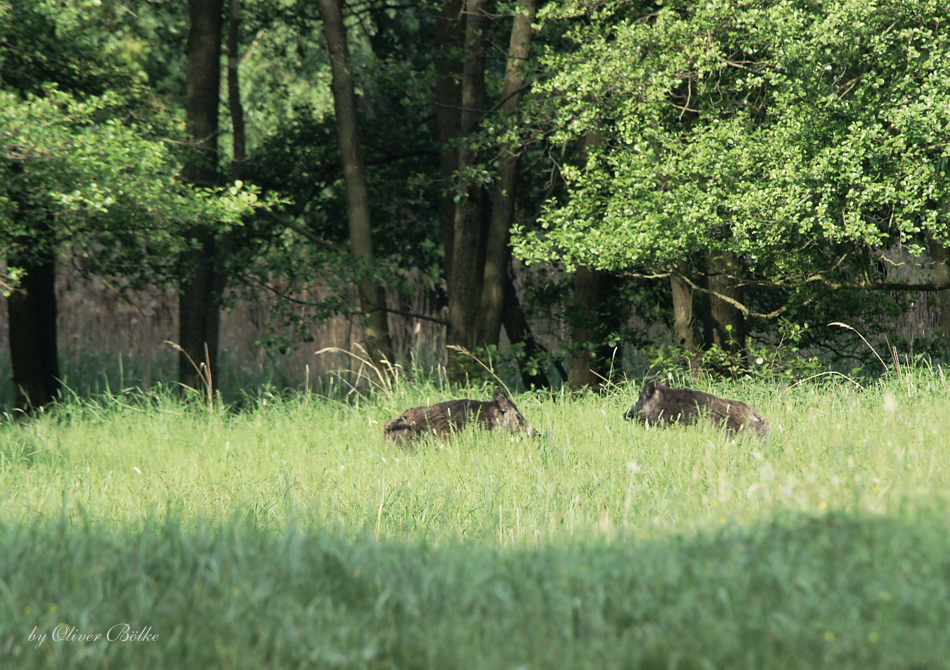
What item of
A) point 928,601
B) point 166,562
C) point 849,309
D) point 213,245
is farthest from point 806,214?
point 213,245

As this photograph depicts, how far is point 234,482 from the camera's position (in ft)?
20.1

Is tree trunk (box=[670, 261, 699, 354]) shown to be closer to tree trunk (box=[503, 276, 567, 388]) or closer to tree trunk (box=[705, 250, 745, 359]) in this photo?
tree trunk (box=[705, 250, 745, 359])

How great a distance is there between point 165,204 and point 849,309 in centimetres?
849

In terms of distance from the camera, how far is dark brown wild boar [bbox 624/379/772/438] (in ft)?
22.0

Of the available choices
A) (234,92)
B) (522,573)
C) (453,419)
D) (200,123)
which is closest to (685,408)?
(453,419)

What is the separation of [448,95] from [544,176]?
84.6 inches

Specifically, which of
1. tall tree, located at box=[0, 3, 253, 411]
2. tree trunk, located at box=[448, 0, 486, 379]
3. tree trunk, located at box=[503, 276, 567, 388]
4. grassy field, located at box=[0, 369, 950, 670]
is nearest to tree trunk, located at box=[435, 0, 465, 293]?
tree trunk, located at box=[448, 0, 486, 379]

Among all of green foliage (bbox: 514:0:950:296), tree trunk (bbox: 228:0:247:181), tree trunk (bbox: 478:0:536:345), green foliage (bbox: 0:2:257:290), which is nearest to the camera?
green foliage (bbox: 514:0:950:296)

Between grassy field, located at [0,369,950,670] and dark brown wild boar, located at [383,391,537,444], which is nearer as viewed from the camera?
grassy field, located at [0,369,950,670]

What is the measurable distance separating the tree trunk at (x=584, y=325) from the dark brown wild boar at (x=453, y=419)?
14.8 ft

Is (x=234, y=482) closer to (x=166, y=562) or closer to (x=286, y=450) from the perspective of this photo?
(x=286, y=450)

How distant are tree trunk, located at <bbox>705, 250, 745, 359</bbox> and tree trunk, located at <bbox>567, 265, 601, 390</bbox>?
1601 mm

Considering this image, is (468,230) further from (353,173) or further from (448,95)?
(448,95)

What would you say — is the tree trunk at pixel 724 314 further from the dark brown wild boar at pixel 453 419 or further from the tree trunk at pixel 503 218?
the dark brown wild boar at pixel 453 419
